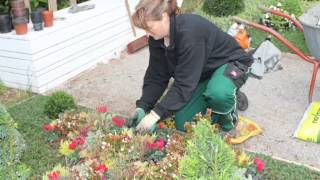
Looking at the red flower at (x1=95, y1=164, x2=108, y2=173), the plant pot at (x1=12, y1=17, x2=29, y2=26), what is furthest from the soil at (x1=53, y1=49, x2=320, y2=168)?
the red flower at (x1=95, y1=164, x2=108, y2=173)

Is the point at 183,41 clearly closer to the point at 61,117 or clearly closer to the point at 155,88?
the point at 155,88

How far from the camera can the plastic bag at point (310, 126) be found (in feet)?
12.6

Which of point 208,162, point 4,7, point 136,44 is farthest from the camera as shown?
point 136,44

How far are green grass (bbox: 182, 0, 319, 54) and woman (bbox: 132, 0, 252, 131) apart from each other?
2357 millimetres

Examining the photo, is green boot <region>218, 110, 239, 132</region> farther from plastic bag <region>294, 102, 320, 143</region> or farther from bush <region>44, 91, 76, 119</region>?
bush <region>44, 91, 76, 119</region>

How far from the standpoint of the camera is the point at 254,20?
6.98 m

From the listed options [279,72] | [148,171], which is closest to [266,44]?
[279,72]

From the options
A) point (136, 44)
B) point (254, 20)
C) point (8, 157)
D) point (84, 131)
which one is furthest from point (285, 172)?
point (254, 20)

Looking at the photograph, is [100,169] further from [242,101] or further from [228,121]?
[242,101]

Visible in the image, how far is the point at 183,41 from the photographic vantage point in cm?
344

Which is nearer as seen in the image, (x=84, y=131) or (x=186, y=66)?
(x=186, y=66)

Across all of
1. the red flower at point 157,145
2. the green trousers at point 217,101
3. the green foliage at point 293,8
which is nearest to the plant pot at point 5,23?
the green trousers at point 217,101

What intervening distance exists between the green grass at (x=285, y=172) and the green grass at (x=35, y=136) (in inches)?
56.0

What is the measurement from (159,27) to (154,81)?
2.31 ft
